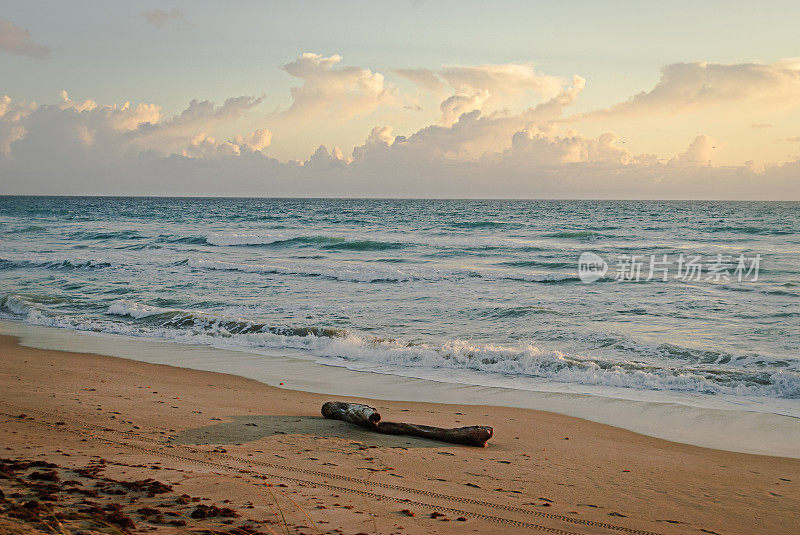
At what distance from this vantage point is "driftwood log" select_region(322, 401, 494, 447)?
19.7 ft

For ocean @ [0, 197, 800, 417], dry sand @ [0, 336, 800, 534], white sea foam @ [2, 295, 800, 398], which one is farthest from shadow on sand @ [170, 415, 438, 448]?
white sea foam @ [2, 295, 800, 398]

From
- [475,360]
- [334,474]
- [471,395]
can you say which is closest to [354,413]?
[334,474]

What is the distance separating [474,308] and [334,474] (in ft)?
35.6

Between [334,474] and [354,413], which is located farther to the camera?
[354,413]

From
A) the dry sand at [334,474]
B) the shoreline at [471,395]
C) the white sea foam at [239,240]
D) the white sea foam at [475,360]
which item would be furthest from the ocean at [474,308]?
the dry sand at [334,474]

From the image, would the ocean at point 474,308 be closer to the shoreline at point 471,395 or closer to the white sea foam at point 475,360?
the white sea foam at point 475,360

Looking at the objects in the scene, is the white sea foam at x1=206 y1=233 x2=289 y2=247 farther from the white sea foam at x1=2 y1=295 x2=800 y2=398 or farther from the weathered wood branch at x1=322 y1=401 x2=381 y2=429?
the weathered wood branch at x1=322 y1=401 x2=381 y2=429

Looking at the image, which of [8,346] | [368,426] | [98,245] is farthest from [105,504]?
[98,245]

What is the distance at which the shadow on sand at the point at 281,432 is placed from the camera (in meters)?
5.62

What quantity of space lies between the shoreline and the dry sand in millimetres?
497

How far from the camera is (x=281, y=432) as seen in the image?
599 cm

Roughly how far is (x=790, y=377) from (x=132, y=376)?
10457 mm

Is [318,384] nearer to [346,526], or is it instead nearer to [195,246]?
[346,526]

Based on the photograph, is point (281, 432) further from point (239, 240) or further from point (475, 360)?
point (239, 240)
